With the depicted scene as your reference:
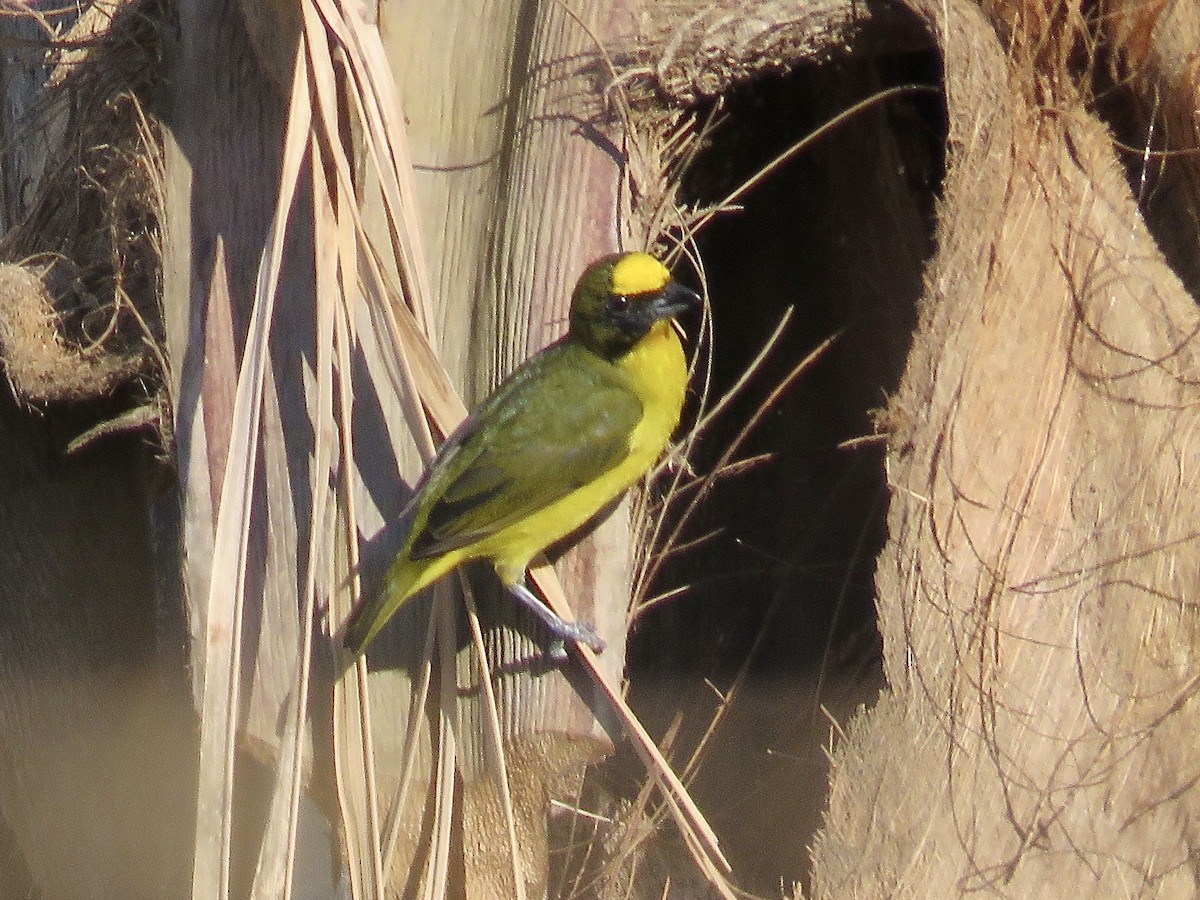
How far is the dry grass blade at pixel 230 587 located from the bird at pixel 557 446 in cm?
26

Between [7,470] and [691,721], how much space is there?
1711mm

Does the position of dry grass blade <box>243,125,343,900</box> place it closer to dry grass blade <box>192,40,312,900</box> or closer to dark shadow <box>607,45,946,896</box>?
dry grass blade <box>192,40,312,900</box>

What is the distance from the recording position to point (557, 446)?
2936mm

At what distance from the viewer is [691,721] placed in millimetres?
3393

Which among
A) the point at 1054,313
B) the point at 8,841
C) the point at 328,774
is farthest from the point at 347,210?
the point at 8,841

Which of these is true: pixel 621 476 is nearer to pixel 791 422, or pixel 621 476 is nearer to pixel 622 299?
pixel 622 299

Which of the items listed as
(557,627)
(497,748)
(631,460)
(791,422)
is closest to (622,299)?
(631,460)

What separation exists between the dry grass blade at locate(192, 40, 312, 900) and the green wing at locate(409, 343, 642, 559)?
36cm

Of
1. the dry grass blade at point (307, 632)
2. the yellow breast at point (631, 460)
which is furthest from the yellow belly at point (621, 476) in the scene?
the dry grass blade at point (307, 632)

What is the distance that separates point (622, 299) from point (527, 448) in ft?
1.20

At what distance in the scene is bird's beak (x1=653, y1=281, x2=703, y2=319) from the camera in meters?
2.81

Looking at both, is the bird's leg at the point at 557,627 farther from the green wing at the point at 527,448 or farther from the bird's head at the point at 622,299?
the bird's head at the point at 622,299

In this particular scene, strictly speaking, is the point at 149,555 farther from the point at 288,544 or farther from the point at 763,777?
the point at 763,777

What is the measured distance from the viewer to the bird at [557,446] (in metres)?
2.60
